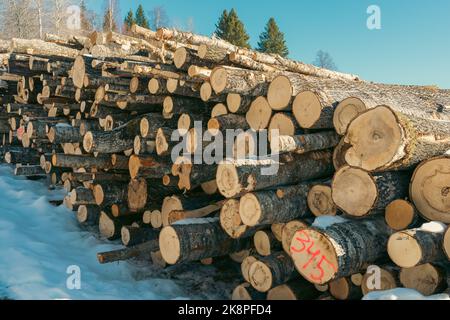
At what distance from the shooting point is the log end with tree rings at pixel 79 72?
6016 mm

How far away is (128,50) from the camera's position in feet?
28.6

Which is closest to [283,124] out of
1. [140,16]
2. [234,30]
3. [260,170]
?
[260,170]

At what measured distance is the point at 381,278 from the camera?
3375 millimetres

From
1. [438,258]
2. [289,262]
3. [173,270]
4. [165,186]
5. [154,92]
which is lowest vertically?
[173,270]

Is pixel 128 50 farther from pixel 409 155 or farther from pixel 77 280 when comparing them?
pixel 409 155

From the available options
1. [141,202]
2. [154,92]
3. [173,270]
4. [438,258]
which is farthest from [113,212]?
[438,258]

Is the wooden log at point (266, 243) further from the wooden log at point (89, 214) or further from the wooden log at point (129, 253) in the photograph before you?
the wooden log at point (89, 214)

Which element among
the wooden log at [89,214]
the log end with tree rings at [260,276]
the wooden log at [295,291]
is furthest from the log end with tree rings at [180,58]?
the wooden log at [295,291]

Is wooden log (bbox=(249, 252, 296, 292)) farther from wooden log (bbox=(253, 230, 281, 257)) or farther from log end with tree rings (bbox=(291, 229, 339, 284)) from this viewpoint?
log end with tree rings (bbox=(291, 229, 339, 284))

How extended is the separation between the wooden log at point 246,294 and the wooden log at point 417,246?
62.2 inches

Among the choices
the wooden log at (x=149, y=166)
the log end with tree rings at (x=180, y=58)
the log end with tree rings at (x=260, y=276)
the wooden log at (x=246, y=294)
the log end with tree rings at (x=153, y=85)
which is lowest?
the wooden log at (x=246, y=294)

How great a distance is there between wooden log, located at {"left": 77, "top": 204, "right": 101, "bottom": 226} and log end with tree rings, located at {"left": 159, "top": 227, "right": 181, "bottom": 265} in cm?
212

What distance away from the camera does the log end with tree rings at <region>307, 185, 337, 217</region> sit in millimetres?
3816
